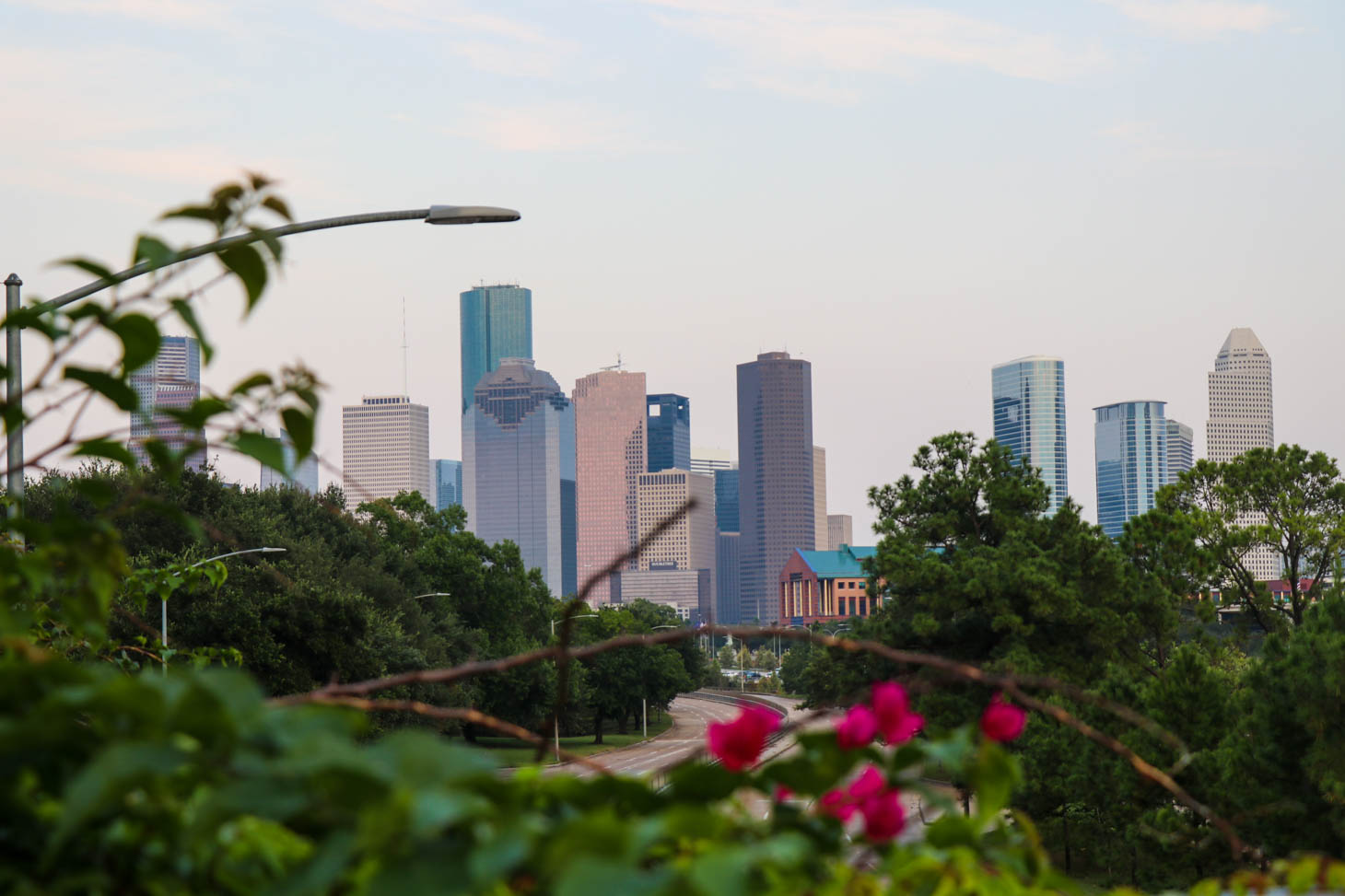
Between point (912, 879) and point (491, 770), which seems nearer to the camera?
point (491, 770)

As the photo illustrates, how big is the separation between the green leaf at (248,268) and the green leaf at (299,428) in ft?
0.59

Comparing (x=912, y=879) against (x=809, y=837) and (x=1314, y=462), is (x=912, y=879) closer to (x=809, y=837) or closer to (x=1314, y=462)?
(x=809, y=837)

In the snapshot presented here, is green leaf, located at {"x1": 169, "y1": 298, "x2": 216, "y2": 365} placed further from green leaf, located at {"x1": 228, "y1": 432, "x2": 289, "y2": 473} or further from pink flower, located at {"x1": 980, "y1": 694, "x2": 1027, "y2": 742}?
pink flower, located at {"x1": 980, "y1": 694, "x2": 1027, "y2": 742}

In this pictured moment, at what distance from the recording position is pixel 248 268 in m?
1.81

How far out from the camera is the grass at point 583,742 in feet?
193

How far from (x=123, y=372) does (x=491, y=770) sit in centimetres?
100

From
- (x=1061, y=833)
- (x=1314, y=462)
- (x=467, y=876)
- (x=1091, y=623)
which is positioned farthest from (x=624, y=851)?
(x=1314, y=462)

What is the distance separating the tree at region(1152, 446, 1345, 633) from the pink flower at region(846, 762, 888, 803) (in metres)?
43.9

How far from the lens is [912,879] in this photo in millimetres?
1542

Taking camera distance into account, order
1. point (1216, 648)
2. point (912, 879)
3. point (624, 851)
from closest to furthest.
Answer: point (624, 851)
point (912, 879)
point (1216, 648)

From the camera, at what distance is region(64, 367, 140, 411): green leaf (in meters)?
1.76

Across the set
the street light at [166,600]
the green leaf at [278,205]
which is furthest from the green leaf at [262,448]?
the street light at [166,600]

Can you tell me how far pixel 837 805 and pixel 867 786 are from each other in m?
0.04

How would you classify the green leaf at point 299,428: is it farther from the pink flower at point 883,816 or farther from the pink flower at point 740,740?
the pink flower at point 883,816
